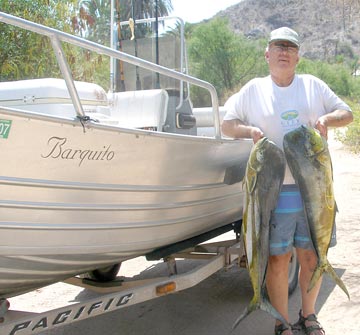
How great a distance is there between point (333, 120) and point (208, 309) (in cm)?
189

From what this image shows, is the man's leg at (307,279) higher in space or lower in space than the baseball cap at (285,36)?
lower

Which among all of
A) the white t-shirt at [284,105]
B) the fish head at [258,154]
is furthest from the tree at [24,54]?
the fish head at [258,154]

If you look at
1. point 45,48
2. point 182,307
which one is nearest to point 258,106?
point 182,307

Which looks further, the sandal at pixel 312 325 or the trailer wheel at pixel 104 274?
the trailer wheel at pixel 104 274

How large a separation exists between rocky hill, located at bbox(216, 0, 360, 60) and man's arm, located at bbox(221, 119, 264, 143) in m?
83.1

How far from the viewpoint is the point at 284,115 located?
3268 mm

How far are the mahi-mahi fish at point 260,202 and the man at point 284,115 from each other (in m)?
0.12

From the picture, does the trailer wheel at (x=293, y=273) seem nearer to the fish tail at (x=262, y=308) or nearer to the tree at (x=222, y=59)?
the fish tail at (x=262, y=308)

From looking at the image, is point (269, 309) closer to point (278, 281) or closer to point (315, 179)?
point (278, 281)

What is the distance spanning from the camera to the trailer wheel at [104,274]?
4.06 metres

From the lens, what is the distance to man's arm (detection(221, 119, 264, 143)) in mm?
3182

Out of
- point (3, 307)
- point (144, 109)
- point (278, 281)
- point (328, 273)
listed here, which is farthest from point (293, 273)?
point (3, 307)

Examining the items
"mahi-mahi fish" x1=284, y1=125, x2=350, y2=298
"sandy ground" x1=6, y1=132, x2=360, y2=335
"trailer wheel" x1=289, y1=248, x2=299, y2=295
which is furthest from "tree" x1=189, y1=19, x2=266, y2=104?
"mahi-mahi fish" x1=284, y1=125, x2=350, y2=298

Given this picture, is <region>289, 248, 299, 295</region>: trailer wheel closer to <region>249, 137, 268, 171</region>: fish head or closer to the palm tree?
<region>249, 137, 268, 171</region>: fish head
